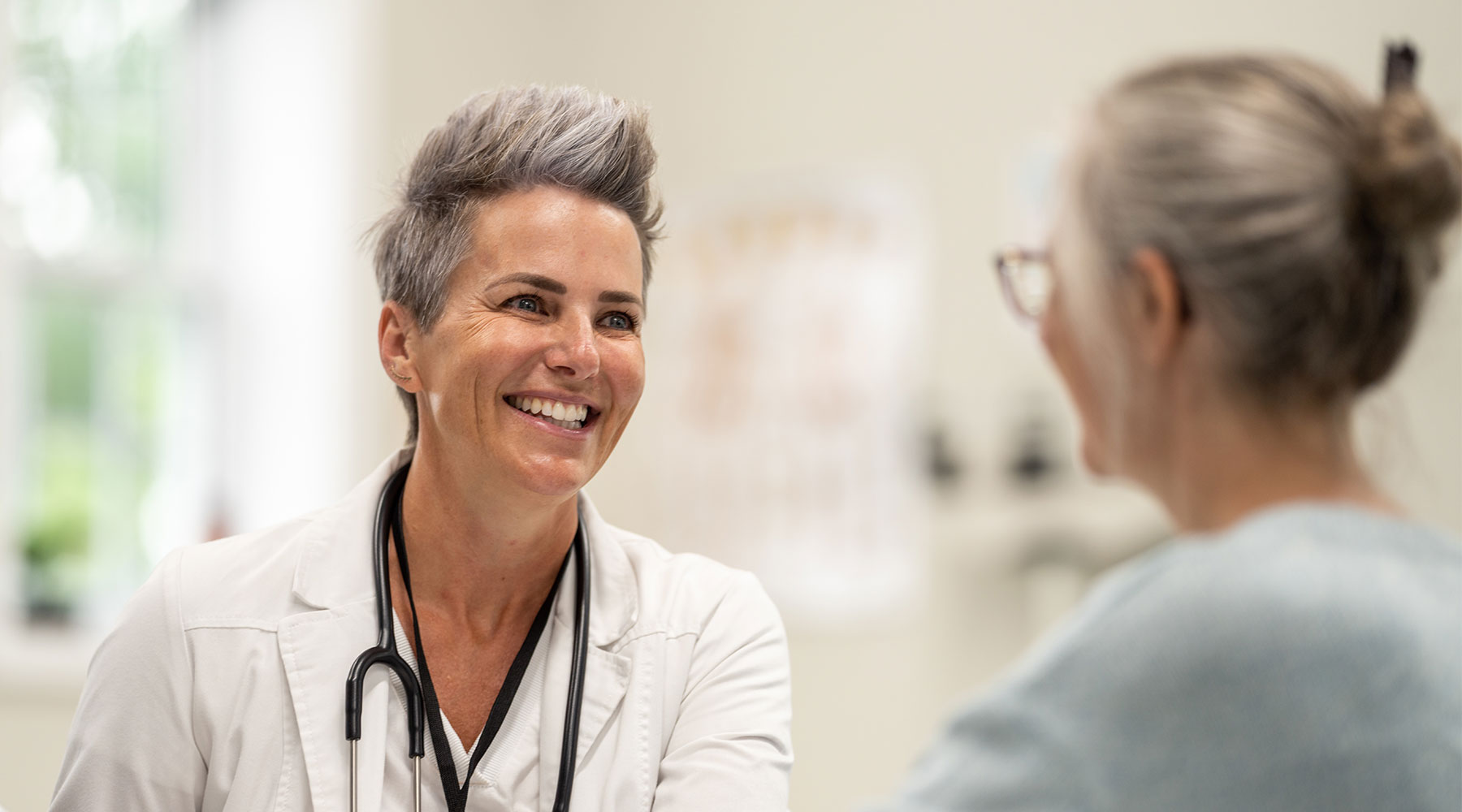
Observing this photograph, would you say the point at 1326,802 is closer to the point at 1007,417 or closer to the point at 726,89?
the point at 1007,417

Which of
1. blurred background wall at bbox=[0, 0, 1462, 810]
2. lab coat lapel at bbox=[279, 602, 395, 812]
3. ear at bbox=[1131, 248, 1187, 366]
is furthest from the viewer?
blurred background wall at bbox=[0, 0, 1462, 810]

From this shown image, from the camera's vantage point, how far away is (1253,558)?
2.87ft

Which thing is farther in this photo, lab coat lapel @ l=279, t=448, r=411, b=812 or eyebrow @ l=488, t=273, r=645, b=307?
eyebrow @ l=488, t=273, r=645, b=307

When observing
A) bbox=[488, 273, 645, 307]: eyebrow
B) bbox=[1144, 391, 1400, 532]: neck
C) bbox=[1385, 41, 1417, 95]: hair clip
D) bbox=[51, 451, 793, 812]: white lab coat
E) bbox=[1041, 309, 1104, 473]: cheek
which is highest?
bbox=[1385, 41, 1417, 95]: hair clip

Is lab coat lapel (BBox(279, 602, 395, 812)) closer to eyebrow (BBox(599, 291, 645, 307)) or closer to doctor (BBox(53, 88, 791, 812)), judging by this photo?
doctor (BBox(53, 88, 791, 812))

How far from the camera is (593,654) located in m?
1.56

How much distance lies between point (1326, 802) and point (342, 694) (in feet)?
3.31

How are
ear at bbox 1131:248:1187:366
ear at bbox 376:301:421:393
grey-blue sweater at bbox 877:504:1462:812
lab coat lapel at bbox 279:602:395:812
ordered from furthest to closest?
ear at bbox 376:301:421:393
lab coat lapel at bbox 279:602:395:812
ear at bbox 1131:248:1187:366
grey-blue sweater at bbox 877:504:1462:812

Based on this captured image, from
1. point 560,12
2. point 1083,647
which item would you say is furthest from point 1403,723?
point 560,12

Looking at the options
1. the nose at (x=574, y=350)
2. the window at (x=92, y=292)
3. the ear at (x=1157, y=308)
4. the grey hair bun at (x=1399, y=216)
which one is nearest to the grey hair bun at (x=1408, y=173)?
the grey hair bun at (x=1399, y=216)

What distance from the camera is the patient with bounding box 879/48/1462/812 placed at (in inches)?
33.4

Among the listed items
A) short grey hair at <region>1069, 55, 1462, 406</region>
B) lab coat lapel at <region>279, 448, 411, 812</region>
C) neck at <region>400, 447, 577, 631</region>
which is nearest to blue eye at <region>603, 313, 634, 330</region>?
neck at <region>400, 447, 577, 631</region>

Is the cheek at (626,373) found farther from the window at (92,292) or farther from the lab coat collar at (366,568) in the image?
the window at (92,292)

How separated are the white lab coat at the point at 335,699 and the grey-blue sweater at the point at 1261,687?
622mm
